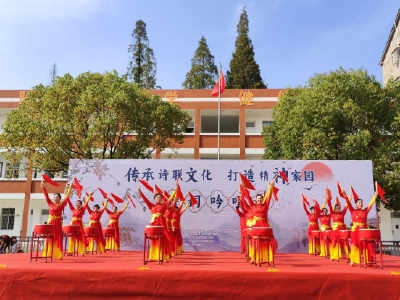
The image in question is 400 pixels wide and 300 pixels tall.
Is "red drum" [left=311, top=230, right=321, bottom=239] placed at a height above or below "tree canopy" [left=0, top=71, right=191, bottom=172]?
below

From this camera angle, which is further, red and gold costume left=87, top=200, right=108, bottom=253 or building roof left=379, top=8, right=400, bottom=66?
building roof left=379, top=8, right=400, bottom=66

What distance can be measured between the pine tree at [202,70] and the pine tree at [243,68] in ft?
4.26

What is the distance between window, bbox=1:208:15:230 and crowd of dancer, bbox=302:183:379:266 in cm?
1437

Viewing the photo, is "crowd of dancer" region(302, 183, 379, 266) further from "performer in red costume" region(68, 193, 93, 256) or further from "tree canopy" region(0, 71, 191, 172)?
"tree canopy" region(0, 71, 191, 172)

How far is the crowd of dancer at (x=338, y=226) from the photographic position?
6.26m

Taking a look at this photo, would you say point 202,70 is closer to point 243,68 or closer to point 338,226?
point 243,68

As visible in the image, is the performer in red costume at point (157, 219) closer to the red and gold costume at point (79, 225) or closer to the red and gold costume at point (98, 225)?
the red and gold costume at point (79, 225)

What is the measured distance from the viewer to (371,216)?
930 cm

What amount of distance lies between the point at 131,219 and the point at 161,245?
11.7 ft

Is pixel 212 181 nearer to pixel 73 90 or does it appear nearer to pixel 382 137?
pixel 73 90

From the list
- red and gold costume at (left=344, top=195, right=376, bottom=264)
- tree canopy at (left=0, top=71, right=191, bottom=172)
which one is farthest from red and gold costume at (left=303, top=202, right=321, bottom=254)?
tree canopy at (left=0, top=71, right=191, bottom=172)

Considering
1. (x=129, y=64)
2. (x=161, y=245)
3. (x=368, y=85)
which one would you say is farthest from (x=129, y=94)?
(x=129, y=64)

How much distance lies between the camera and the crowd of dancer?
6258mm

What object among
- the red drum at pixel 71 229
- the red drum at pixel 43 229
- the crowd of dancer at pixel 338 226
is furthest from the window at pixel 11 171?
the crowd of dancer at pixel 338 226
